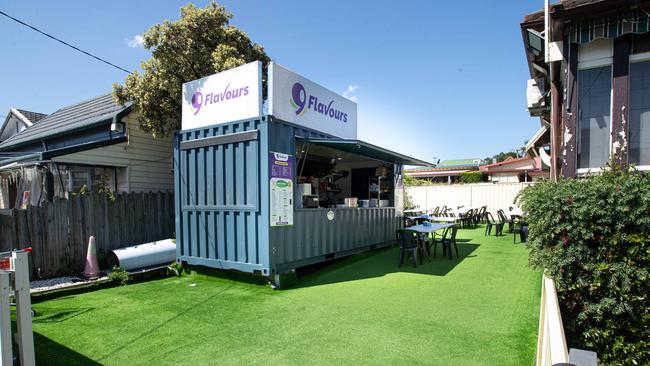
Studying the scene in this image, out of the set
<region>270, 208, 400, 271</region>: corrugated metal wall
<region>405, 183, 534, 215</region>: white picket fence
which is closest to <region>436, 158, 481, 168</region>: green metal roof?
<region>405, 183, 534, 215</region>: white picket fence

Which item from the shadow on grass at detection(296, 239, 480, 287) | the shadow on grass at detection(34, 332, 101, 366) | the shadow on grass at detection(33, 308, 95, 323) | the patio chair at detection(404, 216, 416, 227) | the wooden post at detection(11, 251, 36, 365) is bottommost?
the shadow on grass at detection(296, 239, 480, 287)

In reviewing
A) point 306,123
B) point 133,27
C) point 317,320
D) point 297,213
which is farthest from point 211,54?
point 317,320

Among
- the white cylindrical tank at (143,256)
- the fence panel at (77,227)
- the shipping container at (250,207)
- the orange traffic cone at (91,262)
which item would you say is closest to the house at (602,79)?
the shipping container at (250,207)

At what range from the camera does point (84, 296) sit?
5.82 m

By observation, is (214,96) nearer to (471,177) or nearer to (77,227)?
(77,227)

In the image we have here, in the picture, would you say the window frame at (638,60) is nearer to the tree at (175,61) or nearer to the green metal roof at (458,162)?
the tree at (175,61)

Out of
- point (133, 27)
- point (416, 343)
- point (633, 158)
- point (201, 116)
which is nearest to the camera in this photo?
point (416, 343)

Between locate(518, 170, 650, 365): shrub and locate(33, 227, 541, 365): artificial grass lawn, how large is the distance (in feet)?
1.96

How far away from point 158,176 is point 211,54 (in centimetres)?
404

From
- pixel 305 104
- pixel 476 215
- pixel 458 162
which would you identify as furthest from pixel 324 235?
pixel 458 162

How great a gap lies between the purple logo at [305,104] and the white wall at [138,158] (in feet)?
18.5

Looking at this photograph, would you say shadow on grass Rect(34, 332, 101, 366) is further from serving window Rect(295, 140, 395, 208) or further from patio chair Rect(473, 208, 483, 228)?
patio chair Rect(473, 208, 483, 228)

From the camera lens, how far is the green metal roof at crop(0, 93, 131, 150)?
995cm

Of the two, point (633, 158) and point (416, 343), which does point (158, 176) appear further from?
point (633, 158)
